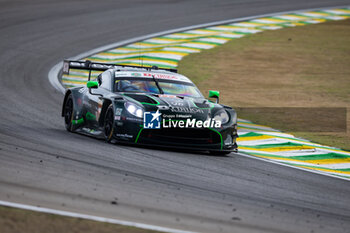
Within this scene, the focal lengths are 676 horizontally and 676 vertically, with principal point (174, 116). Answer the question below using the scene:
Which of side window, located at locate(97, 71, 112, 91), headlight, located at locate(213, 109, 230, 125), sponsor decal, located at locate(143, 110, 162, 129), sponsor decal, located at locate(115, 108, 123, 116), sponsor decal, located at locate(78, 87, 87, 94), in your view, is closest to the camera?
sponsor decal, located at locate(143, 110, 162, 129)

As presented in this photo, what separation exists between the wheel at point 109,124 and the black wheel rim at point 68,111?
1604 millimetres

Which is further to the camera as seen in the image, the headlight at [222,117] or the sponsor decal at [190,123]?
the headlight at [222,117]

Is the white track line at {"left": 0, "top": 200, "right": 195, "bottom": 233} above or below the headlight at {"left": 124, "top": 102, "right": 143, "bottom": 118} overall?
above

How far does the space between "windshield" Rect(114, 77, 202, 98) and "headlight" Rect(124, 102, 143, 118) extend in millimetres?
878

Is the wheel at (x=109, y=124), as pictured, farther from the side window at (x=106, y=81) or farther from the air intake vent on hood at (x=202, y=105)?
the air intake vent on hood at (x=202, y=105)

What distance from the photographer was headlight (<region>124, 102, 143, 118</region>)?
9.21 m

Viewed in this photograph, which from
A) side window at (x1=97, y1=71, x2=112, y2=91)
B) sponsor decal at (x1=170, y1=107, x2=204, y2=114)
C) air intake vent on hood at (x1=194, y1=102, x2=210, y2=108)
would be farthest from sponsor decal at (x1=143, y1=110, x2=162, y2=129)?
side window at (x1=97, y1=71, x2=112, y2=91)

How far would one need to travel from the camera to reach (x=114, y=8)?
1113 inches

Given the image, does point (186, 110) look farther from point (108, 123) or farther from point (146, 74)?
point (146, 74)

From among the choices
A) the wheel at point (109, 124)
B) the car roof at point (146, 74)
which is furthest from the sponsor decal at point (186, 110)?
the car roof at point (146, 74)

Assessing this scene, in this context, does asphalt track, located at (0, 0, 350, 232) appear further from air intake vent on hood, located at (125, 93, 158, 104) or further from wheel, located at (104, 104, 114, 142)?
air intake vent on hood, located at (125, 93, 158, 104)

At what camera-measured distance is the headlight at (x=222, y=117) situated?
962 centimetres

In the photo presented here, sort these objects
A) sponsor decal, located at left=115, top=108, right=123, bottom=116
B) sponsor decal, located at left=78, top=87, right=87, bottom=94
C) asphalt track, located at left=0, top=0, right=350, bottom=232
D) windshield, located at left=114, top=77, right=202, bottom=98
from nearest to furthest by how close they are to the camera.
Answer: asphalt track, located at left=0, top=0, right=350, bottom=232 < sponsor decal, located at left=115, top=108, right=123, bottom=116 < windshield, located at left=114, top=77, right=202, bottom=98 < sponsor decal, located at left=78, top=87, right=87, bottom=94

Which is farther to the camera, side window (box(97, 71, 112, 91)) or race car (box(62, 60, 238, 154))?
side window (box(97, 71, 112, 91))
